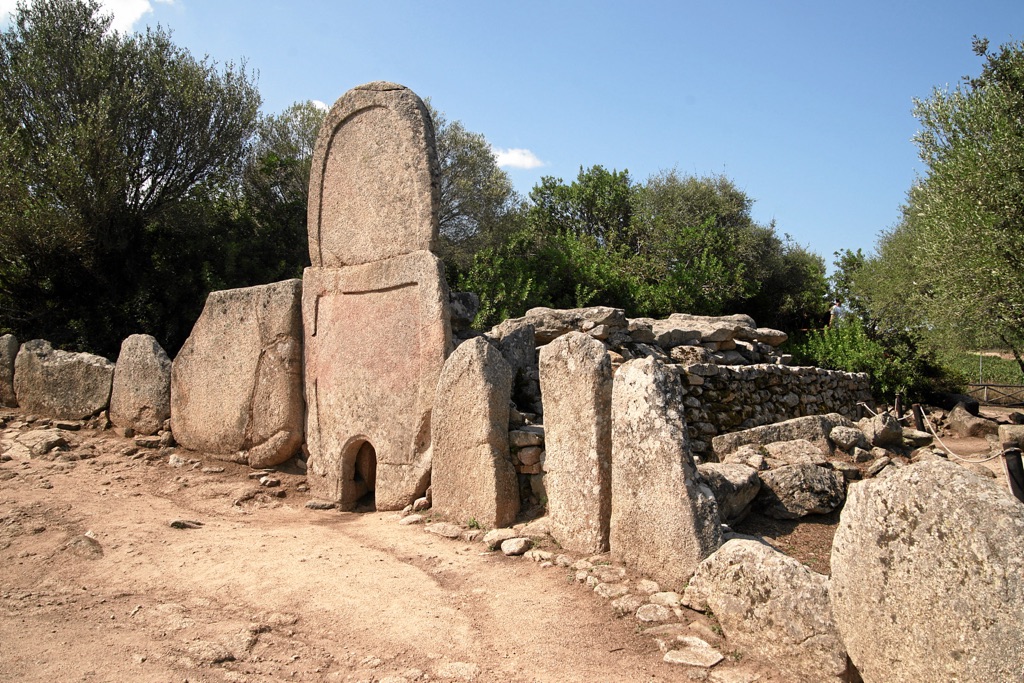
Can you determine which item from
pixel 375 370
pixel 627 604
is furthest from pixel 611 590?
pixel 375 370

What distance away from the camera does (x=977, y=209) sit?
12039 millimetres

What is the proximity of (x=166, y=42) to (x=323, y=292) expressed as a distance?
30.4ft

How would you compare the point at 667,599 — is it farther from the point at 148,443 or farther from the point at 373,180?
the point at 148,443

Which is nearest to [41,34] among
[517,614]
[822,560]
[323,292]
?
[323,292]

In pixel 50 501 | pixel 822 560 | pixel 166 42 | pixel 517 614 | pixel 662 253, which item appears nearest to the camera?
pixel 517 614

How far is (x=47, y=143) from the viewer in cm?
1168

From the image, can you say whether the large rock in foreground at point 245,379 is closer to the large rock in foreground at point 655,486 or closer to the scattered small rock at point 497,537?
the scattered small rock at point 497,537

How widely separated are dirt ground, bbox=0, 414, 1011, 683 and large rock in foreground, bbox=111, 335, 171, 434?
169cm

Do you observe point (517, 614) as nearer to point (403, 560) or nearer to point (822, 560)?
point (403, 560)

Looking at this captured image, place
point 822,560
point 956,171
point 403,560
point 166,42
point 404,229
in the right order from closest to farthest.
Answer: point 822,560, point 403,560, point 404,229, point 956,171, point 166,42

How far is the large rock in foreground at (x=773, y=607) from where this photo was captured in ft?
10.5

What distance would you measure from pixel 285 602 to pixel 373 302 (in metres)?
3.06

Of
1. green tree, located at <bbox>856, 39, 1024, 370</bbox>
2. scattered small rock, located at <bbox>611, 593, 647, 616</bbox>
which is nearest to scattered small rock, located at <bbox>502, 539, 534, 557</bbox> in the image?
scattered small rock, located at <bbox>611, 593, 647, 616</bbox>

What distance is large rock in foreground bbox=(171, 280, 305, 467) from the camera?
7418mm
